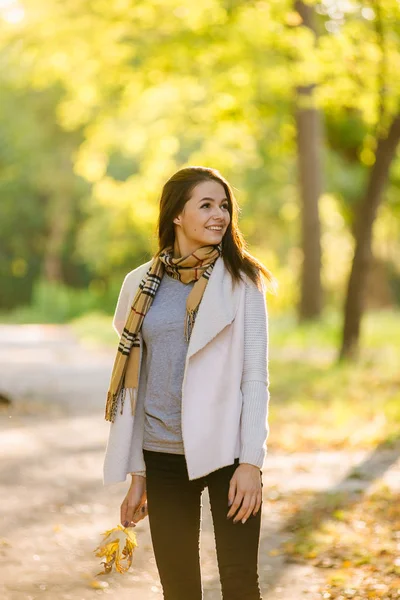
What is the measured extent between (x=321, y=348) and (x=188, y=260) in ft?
58.5

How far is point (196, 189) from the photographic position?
3.71 metres

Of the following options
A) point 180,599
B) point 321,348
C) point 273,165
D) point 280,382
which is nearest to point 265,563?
point 180,599

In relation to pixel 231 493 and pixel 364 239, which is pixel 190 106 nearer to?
pixel 364 239

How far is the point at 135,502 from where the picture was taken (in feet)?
12.3

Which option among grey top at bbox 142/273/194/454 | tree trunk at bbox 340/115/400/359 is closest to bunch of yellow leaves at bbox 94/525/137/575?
grey top at bbox 142/273/194/454

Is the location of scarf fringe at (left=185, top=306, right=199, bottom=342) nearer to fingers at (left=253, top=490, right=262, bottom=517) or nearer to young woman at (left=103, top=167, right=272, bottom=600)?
young woman at (left=103, top=167, right=272, bottom=600)

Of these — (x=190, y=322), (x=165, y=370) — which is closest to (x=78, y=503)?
(x=165, y=370)

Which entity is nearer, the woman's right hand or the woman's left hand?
the woman's left hand

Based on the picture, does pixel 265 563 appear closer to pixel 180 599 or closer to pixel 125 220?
pixel 180 599

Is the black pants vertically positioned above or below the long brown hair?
below

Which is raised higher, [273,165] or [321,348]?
[273,165]

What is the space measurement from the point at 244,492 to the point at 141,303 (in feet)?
2.45

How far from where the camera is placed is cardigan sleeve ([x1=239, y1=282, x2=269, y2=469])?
3428 millimetres

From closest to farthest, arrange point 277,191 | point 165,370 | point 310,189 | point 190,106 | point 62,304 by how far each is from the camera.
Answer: point 165,370 → point 310,189 → point 190,106 → point 277,191 → point 62,304
